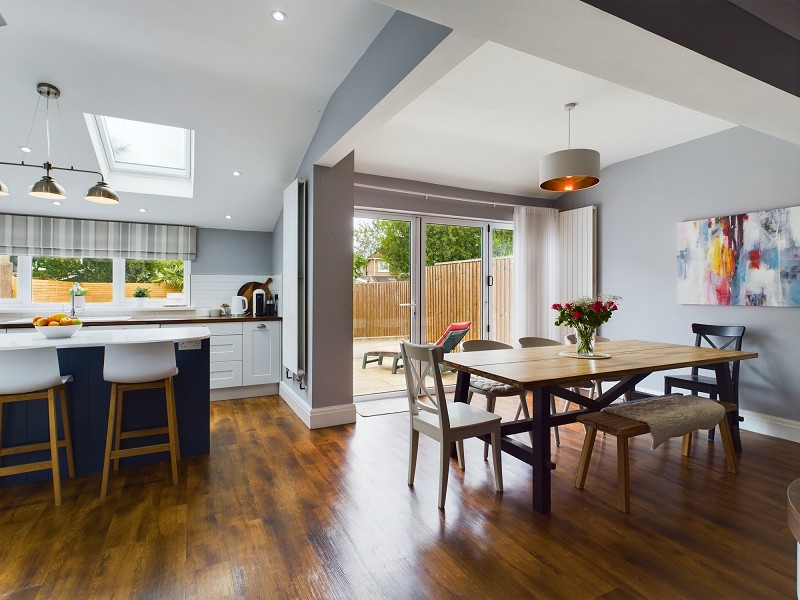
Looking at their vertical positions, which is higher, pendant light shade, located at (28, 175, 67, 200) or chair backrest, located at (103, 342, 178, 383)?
pendant light shade, located at (28, 175, 67, 200)

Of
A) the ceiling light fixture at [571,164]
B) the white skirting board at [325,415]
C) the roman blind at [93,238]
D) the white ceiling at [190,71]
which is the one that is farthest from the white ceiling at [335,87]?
the white skirting board at [325,415]

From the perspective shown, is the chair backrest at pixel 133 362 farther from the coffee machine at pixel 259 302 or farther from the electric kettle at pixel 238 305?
the electric kettle at pixel 238 305

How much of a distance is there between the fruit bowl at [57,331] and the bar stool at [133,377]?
40 cm

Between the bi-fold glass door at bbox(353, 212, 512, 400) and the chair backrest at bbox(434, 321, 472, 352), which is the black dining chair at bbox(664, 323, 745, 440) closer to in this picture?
the chair backrest at bbox(434, 321, 472, 352)

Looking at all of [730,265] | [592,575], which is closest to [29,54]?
[592,575]

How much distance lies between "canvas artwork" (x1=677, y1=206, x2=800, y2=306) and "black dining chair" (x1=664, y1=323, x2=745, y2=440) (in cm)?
26

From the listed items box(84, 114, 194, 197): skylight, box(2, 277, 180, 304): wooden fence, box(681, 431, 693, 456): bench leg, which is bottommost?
box(681, 431, 693, 456): bench leg

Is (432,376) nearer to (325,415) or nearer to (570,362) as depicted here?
(570,362)

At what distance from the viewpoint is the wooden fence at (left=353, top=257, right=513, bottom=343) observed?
4848 millimetres

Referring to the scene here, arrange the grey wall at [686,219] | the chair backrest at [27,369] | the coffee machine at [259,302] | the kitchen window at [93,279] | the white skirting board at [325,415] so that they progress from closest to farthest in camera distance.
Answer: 1. the chair backrest at [27,369]
2. the grey wall at [686,219]
3. the white skirting board at [325,415]
4. the kitchen window at [93,279]
5. the coffee machine at [259,302]

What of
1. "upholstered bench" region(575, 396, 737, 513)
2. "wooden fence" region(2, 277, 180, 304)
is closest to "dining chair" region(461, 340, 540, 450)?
"upholstered bench" region(575, 396, 737, 513)

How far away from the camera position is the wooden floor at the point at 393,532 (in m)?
1.69

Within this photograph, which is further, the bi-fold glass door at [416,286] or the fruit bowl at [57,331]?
the bi-fold glass door at [416,286]

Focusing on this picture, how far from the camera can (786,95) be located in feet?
6.68
